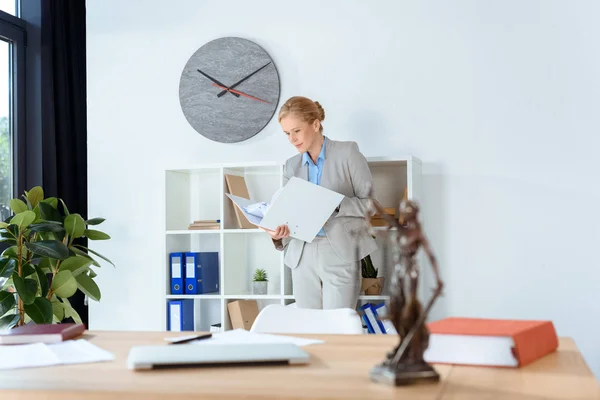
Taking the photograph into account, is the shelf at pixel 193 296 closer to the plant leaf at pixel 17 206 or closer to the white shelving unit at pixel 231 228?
the white shelving unit at pixel 231 228

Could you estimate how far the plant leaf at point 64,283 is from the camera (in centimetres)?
379

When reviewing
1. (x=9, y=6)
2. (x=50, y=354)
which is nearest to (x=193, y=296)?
(x=9, y=6)

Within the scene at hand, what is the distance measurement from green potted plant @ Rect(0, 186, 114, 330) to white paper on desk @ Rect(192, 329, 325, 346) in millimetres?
2063

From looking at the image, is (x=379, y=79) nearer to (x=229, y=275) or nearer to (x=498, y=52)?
(x=498, y=52)

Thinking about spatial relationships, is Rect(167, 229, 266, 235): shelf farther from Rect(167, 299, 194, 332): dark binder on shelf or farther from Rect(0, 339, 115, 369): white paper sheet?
Rect(0, 339, 115, 369): white paper sheet

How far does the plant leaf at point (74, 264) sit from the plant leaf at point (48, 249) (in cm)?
27

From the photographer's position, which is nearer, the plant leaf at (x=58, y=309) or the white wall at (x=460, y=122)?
the white wall at (x=460, y=122)

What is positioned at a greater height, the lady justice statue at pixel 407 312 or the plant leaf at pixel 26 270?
the lady justice statue at pixel 407 312

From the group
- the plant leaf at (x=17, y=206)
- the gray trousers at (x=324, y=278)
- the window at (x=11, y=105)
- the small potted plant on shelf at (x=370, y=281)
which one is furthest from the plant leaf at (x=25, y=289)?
the small potted plant on shelf at (x=370, y=281)

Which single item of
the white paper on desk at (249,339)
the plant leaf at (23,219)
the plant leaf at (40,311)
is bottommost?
the plant leaf at (40,311)

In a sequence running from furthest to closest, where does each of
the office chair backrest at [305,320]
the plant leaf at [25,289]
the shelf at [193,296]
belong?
the shelf at [193,296], the plant leaf at [25,289], the office chair backrest at [305,320]

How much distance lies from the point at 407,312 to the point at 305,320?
3.74 feet

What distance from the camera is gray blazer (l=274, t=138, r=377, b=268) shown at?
3.41 meters

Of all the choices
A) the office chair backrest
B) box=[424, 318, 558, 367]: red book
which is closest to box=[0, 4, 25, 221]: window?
the office chair backrest
